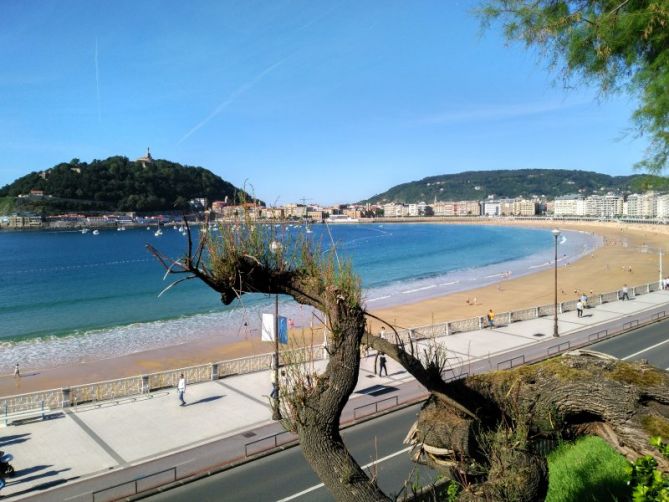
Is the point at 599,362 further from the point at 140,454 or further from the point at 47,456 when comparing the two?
the point at 47,456

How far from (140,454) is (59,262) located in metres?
79.0

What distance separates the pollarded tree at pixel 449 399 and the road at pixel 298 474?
668 centimetres

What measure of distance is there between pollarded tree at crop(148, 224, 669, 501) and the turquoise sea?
95 cm

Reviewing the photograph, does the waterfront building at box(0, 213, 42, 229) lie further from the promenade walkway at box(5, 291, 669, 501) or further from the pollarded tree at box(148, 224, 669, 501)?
the pollarded tree at box(148, 224, 669, 501)

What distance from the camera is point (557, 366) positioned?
13.1 ft

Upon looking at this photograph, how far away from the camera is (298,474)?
11664mm

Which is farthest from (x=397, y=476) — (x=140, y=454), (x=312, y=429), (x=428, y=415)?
(x=312, y=429)

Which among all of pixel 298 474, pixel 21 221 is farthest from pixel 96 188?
pixel 298 474

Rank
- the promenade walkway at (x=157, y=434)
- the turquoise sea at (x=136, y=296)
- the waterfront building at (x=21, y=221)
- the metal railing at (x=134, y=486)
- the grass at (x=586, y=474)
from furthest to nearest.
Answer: the waterfront building at (x=21, y=221) < the turquoise sea at (x=136, y=296) < the promenade walkway at (x=157, y=434) < the metal railing at (x=134, y=486) < the grass at (x=586, y=474)

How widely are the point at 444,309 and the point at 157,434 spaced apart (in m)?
29.7

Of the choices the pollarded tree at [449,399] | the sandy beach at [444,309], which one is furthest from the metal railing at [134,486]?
the pollarded tree at [449,399]

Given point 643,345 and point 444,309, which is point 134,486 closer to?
point 643,345

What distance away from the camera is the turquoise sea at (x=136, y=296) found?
33.1m

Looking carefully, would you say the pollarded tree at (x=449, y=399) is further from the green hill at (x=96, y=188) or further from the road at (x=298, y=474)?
the green hill at (x=96, y=188)
